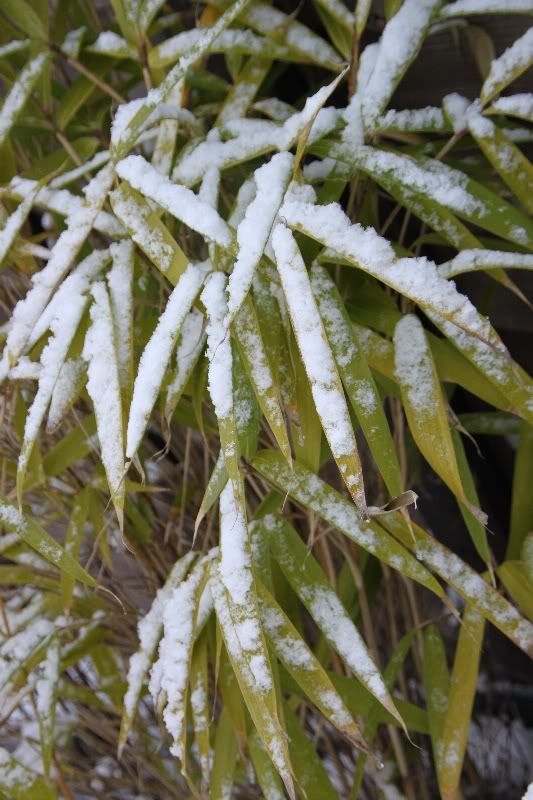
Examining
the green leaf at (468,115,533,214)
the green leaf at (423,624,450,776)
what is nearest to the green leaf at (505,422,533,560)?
the green leaf at (423,624,450,776)

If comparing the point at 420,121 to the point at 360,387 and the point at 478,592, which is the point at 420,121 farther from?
the point at 478,592

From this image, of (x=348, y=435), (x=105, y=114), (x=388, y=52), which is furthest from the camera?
(x=105, y=114)

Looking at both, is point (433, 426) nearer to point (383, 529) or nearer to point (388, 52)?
point (383, 529)

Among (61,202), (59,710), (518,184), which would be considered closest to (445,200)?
(518,184)

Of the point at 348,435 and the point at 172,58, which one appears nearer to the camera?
the point at 348,435

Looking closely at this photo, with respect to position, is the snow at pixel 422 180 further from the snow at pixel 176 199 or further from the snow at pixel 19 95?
the snow at pixel 19 95

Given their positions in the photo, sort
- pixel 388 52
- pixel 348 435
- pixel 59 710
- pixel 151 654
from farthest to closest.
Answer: pixel 59 710 < pixel 151 654 < pixel 388 52 < pixel 348 435
